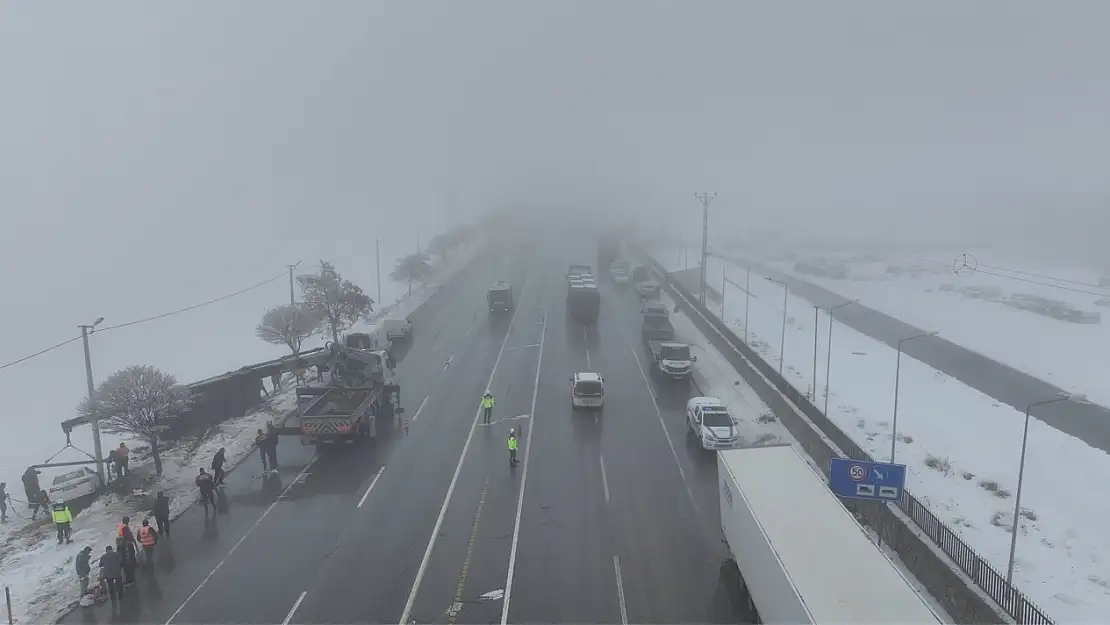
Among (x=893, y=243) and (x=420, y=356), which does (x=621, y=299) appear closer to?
(x=420, y=356)

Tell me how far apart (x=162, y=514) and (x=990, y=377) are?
43669 mm

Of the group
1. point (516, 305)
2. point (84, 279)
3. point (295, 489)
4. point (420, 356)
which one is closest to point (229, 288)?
point (84, 279)

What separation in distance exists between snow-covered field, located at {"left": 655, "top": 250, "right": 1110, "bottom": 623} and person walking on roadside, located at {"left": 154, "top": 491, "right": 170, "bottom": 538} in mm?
23519

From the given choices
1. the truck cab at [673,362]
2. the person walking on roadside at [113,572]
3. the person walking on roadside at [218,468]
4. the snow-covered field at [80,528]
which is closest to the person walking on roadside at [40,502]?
the snow-covered field at [80,528]

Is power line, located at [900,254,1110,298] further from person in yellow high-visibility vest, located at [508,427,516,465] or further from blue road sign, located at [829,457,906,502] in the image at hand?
person in yellow high-visibility vest, located at [508,427,516,465]

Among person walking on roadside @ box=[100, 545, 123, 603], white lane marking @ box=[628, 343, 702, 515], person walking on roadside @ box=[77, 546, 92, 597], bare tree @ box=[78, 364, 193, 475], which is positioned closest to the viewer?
person walking on roadside @ box=[100, 545, 123, 603]

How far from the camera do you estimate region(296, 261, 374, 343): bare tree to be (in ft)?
155

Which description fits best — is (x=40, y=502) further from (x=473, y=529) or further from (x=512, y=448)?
(x=512, y=448)

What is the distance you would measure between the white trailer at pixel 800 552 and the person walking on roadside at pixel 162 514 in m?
15.9

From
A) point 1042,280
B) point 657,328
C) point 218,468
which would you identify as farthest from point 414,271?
point 1042,280

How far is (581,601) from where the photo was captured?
17109 millimetres

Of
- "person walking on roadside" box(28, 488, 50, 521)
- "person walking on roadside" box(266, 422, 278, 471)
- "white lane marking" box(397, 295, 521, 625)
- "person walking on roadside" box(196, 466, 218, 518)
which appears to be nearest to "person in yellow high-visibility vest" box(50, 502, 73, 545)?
"person walking on roadside" box(196, 466, 218, 518)

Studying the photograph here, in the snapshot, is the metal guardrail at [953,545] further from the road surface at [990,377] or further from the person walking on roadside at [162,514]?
the person walking on roadside at [162,514]

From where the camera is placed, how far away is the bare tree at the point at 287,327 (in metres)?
41.5
